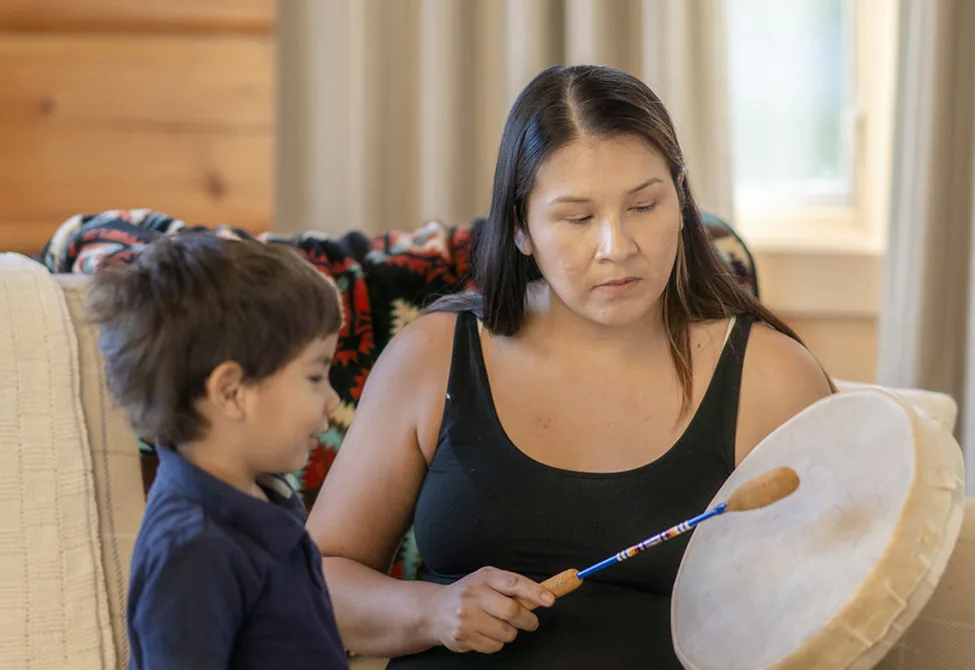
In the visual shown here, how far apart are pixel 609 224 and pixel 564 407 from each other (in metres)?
0.25

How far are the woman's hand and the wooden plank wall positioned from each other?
86 cm

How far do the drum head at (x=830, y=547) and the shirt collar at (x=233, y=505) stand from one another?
1.53ft

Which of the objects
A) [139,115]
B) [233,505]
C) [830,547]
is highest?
[139,115]

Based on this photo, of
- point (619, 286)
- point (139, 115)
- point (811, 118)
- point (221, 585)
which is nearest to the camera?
point (221, 585)

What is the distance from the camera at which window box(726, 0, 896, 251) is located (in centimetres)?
255

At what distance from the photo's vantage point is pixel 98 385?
59.7 inches

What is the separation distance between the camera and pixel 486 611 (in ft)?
4.03

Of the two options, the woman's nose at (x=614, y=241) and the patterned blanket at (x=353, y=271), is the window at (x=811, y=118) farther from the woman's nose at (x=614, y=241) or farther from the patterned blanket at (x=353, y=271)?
the woman's nose at (x=614, y=241)

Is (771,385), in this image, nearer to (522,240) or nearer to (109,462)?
(522,240)

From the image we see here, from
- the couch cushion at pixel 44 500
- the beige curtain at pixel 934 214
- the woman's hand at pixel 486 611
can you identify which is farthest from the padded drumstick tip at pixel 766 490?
the beige curtain at pixel 934 214

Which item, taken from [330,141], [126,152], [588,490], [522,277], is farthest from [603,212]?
[330,141]

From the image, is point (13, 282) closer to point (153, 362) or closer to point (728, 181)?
point (153, 362)

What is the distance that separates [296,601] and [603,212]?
587mm

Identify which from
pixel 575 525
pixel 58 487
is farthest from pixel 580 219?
pixel 58 487
